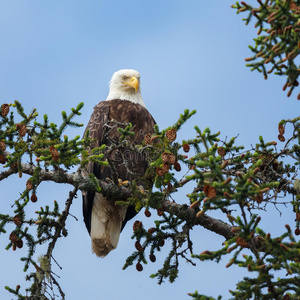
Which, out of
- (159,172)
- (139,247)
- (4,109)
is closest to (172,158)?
(159,172)

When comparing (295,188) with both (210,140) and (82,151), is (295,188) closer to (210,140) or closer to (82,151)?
(210,140)

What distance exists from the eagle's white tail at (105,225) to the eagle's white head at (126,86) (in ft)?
4.82

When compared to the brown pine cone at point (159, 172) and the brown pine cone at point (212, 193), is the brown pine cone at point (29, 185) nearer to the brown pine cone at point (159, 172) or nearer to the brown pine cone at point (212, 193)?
the brown pine cone at point (159, 172)

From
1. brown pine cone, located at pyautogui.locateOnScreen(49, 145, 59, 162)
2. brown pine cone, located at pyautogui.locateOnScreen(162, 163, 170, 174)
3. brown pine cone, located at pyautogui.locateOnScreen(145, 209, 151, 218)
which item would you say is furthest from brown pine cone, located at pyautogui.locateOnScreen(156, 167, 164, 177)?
brown pine cone, located at pyautogui.locateOnScreen(49, 145, 59, 162)

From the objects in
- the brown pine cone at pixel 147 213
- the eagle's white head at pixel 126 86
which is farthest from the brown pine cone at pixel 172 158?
the eagle's white head at pixel 126 86

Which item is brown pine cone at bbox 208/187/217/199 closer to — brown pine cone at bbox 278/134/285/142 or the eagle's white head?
brown pine cone at bbox 278/134/285/142

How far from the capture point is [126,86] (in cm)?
750

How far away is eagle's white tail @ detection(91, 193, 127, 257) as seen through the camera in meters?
6.74

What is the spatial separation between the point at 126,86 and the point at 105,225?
6.38 ft

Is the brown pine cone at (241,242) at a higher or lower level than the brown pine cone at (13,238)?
lower

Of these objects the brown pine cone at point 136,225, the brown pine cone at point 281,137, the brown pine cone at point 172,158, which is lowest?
the brown pine cone at point 172,158

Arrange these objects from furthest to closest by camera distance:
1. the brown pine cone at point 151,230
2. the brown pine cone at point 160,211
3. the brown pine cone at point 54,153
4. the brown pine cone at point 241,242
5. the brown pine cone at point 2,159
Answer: the brown pine cone at point 151,230
the brown pine cone at point 160,211
the brown pine cone at point 2,159
the brown pine cone at point 54,153
the brown pine cone at point 241,242

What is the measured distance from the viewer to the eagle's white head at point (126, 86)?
7.35m

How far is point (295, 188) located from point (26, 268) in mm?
2601
